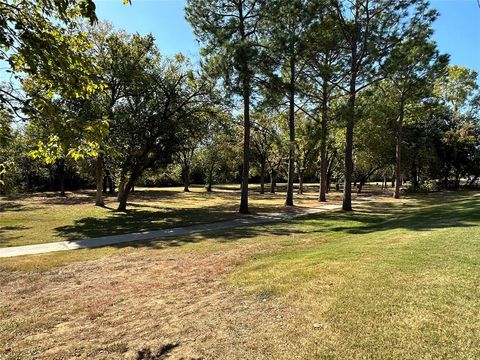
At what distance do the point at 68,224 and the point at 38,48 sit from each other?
13721 millimetres

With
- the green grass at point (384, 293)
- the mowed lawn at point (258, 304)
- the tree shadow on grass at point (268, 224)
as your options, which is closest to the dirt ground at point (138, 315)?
the mowed lawn at point (258, 304)

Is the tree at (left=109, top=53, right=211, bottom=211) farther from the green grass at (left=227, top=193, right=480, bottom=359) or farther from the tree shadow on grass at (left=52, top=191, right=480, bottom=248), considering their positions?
the green grass at (left=227, top=193, right=480, bottom=359)

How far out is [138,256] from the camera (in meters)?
9.69

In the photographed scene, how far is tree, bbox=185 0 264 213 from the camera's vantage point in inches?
683

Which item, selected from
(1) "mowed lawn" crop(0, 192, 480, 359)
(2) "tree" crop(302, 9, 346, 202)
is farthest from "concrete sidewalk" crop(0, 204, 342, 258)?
(2) "tree" crop(302, 9, 346, 202)

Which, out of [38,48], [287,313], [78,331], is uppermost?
[38,48]

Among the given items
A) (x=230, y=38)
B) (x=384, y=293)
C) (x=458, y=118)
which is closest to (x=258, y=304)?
(x=384, y=293)

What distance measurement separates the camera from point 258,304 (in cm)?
530

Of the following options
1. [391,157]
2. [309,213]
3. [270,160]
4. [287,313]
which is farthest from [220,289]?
[270,160]

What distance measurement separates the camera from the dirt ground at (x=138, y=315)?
14.0 feet

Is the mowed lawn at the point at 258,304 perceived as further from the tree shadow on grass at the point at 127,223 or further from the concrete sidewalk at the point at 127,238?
the tree shadow on grass at the point at 127,223

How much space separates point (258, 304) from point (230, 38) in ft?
51.4

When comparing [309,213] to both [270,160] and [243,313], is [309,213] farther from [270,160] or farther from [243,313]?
[270,160]

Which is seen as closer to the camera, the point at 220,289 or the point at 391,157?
the point at 220,289
